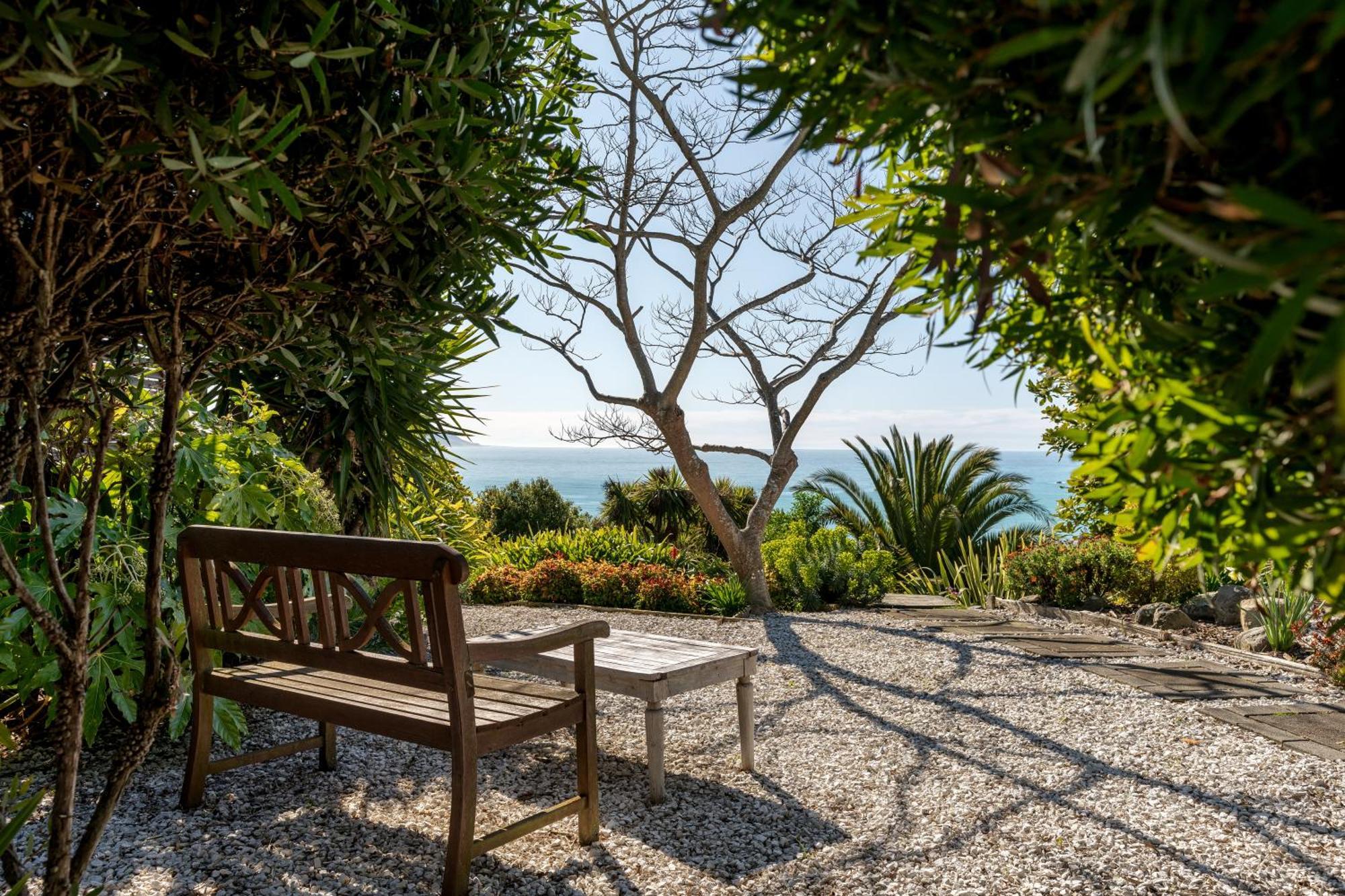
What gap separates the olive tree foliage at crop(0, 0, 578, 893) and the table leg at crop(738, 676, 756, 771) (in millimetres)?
2471

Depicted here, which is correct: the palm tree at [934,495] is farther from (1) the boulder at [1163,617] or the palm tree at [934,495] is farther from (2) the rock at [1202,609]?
(1) the boulder at [1163,617]

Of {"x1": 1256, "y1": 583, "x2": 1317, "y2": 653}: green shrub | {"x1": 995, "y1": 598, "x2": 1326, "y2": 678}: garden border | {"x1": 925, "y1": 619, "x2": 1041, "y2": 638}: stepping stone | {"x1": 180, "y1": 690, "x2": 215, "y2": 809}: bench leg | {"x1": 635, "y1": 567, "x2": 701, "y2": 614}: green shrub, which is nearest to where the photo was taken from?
{"x1": 180, "y1": 690, "x2": 215, "y2": 809}: bench leg

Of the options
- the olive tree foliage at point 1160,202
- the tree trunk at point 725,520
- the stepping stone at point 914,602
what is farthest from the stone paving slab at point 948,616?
the olive tree foliage at point 1160,202

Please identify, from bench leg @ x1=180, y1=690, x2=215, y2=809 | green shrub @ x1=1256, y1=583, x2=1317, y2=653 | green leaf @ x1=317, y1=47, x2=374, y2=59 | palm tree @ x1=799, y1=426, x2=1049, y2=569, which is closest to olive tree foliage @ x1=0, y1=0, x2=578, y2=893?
green leaf @ x1=317, y1=47, x2=374, y2=59

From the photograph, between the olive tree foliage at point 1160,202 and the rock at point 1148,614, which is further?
the rock at point 1148,614

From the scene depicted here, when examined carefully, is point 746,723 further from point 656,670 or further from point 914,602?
point 914,602

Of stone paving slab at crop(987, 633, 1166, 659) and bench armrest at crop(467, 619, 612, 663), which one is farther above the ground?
bench armrest at crop(467, 619, 612, 663)

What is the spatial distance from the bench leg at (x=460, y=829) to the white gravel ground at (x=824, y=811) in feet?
0.55

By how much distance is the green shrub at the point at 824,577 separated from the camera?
359 inches

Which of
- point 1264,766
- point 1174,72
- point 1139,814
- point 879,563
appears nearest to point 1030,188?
point 1174,72

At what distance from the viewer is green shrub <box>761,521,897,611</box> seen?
912 cm

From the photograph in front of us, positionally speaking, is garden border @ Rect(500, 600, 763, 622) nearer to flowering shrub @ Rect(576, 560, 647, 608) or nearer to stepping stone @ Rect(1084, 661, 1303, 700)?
flowering shrub @ Rect(576, 560, 647, 608)

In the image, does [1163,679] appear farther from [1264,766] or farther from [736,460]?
[736,460]

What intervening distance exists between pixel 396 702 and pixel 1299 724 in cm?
448
